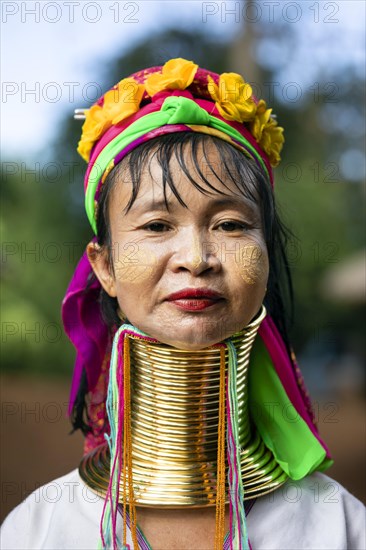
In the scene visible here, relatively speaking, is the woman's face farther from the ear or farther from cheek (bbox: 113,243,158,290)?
the ear

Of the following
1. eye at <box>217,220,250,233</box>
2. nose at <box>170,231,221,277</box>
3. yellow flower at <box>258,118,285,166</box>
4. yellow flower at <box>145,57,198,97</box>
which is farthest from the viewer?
yellow flower at <box>258,118,285,166</box>

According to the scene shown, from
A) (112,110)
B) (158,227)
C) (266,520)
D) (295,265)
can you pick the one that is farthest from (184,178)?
(295,265)

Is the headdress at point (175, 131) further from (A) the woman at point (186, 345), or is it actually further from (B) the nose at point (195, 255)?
(B) the nose at point (195, 255)

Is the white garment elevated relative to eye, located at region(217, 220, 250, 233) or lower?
lower

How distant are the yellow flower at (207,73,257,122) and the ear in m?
0.55

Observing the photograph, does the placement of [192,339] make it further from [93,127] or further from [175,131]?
[93,127]

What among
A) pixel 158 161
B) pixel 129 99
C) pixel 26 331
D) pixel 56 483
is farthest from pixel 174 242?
pixel 26 331

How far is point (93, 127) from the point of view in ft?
7.60

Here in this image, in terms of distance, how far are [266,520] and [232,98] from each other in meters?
1.23

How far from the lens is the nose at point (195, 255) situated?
1948mm

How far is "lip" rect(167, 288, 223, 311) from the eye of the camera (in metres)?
1.96

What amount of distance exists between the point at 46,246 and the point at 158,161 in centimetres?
1029

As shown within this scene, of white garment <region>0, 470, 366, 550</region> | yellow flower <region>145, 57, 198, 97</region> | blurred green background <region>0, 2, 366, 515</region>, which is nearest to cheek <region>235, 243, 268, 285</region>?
Result: yellow flower <region>145, 57, 198, 97</region>

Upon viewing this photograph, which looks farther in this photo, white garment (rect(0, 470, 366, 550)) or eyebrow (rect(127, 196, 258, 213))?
white garment (rect(0, 470, 366, 550))
